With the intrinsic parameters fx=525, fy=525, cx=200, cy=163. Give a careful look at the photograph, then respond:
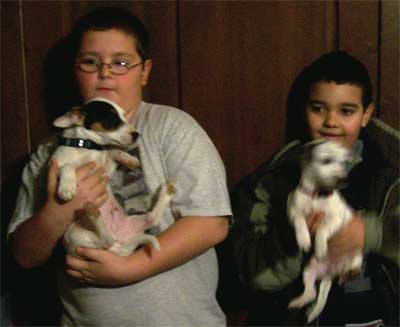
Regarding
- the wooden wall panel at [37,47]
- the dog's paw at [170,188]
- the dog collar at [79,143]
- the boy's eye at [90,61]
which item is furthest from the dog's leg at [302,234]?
the wooden wall panel at [37,47]

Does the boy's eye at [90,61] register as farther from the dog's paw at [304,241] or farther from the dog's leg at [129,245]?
the dog's paw at [304,241]

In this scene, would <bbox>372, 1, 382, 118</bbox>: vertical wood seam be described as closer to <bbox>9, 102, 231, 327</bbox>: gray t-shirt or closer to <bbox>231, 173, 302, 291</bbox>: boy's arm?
<bbox>231, 173, 302, 291</bbox>: boy's arm

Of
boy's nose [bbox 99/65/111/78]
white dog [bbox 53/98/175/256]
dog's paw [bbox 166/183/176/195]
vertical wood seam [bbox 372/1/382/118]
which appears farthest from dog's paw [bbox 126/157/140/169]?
vertical wood seam [bbox 372/1/382/118]

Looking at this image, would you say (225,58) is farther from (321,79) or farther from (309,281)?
(309,281)

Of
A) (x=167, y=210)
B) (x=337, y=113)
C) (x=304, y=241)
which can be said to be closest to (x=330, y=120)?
(x=337, y=113)

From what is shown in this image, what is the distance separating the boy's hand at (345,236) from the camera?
114 cm

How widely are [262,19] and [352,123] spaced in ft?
1.45

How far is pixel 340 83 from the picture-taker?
139cm

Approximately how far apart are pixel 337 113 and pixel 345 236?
38 cm

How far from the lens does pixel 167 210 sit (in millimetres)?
1242

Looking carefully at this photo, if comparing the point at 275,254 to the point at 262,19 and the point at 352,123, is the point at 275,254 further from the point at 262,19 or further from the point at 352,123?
the point at 262,19

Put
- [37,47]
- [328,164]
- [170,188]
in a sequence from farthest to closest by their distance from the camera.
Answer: [37,47], [170,188], [328,164]

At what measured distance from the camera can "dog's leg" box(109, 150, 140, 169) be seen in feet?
4.12

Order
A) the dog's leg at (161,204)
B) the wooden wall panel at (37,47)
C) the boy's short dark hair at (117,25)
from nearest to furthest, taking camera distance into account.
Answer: the dog's leg at (161,204), the boy's short dark hair at (117,25), the wooden wall panel at (37,47)
